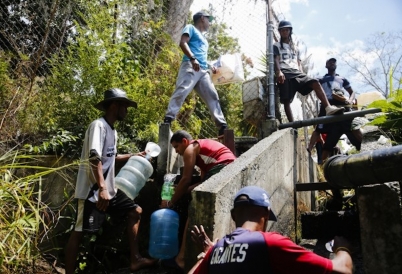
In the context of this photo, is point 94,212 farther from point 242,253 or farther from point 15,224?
point 242,253

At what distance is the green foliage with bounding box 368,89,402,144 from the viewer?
3656mm

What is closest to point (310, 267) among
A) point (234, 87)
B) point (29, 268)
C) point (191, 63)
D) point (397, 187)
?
point (397, 187)

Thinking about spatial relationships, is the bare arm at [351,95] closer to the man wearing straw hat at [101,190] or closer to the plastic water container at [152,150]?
the plastic water container at [152,150]

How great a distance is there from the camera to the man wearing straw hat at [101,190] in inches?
156

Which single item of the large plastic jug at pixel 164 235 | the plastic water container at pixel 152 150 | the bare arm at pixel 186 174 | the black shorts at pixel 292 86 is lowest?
the large plastic jug at pixel 164 235

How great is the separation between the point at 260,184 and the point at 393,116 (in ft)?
4.61

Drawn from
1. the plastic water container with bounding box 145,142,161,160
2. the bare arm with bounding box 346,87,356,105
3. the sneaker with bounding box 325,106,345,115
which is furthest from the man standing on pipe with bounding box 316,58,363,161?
the plastic water container with bounding box 145,142,161,160

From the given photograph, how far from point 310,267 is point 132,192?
2.83 m

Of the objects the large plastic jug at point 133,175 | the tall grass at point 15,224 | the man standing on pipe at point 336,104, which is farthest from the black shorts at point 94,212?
the man standing on pipe at point 336,104

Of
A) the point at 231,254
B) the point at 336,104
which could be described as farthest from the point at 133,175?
the point at 336,104

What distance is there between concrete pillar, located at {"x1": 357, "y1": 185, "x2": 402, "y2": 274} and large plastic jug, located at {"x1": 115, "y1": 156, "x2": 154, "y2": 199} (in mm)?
2633

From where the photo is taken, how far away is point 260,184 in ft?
12.2

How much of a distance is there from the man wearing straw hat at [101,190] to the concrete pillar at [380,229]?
85.4 inches

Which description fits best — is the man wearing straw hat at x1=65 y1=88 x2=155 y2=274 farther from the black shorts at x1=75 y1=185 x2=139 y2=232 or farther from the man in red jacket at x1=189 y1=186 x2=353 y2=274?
the man in red jacket at x1=189 y1=186 x2=353 y2=274
